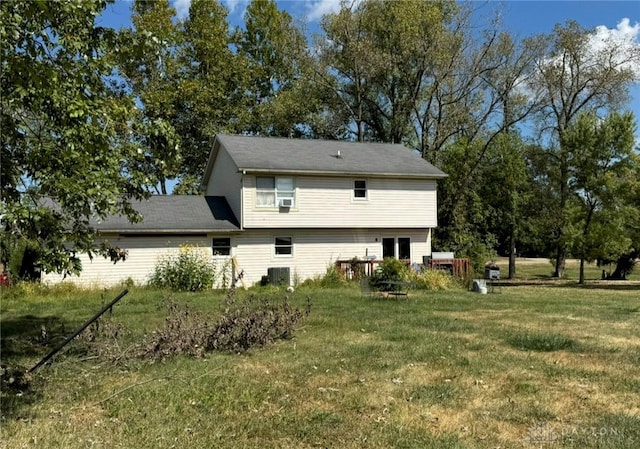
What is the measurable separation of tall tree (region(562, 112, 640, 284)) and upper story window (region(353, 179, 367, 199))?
9.70 metres

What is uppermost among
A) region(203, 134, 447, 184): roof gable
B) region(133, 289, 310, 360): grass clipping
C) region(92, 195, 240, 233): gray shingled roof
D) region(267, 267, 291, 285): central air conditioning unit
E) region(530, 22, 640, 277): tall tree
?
region(530, 22, 640, 277): tall tree

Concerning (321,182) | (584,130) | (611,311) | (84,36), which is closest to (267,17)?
(321,182)

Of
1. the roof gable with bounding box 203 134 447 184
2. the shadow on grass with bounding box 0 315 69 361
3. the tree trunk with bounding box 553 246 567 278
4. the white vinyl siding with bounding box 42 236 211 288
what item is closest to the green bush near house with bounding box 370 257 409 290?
the roof gable with bounding box 203 134 447 184

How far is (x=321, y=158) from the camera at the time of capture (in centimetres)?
2383

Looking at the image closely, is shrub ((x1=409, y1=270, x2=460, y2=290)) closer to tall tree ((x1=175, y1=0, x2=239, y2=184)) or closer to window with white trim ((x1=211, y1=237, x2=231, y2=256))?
window with white trim ((x1=211, y1=237, x2=231, y2=256))

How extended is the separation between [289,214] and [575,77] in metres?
22.2

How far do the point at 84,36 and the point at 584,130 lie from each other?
23693 mm

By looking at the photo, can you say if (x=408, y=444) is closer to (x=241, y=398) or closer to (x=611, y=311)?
(x=241, y=398)

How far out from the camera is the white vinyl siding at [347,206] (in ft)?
71.4

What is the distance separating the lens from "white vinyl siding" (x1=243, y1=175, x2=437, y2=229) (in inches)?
857

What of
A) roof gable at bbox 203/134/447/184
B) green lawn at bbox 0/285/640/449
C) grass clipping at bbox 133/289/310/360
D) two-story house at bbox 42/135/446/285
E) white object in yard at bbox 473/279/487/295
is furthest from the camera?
roof gable at bbox 203/134/447/184

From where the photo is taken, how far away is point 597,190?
78.4 ft

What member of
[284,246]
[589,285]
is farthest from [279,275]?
[589,285]

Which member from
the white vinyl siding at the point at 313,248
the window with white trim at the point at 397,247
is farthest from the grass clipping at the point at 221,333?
the window with white trim at the point at 397,247
